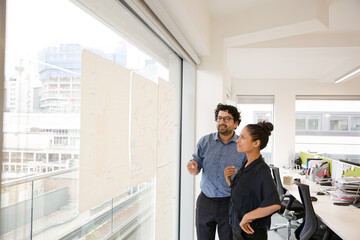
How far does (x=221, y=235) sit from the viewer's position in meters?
2.21

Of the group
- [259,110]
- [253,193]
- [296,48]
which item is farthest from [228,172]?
[259,110]

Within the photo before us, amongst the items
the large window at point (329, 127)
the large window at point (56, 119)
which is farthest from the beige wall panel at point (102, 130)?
the large window at point (329, 127)

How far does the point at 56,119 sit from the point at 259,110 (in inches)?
259

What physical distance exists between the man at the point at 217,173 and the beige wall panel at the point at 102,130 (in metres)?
1.02

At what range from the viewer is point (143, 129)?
166 cm

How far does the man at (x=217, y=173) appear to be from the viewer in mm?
2209

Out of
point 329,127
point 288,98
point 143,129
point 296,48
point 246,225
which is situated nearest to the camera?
point 143,129

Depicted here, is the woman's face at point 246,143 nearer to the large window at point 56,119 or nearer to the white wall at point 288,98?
the large window at point 56,119

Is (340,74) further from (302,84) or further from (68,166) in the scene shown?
(68,166)

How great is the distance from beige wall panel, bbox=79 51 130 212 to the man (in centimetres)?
102

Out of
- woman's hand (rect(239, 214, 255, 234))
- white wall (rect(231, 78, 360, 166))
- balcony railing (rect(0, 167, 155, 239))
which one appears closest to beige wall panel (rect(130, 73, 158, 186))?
balcony railing (rect(0, 167, 155, 239))

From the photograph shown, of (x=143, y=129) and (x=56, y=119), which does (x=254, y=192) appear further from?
(x=56, y=119)

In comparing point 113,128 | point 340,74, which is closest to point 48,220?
point 113,128

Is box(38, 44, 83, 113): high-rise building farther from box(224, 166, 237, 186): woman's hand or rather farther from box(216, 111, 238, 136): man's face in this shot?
box(216, 111, 238, 136): man's face
